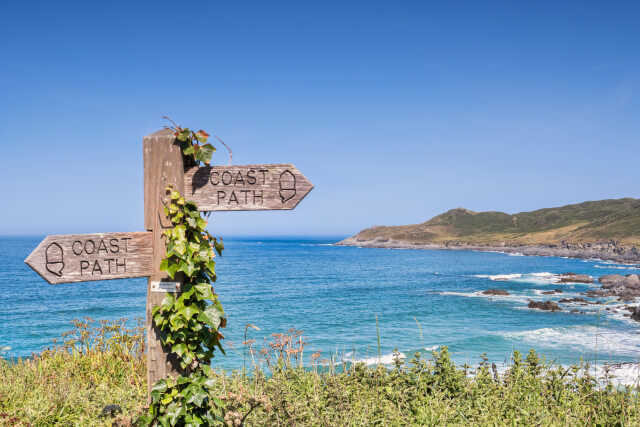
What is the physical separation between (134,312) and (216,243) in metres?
28.2

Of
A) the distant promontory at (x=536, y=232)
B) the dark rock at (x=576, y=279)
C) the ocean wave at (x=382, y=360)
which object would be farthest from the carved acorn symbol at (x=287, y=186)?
the distant promontory at (x=536, y=232)

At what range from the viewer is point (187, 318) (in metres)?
2.85

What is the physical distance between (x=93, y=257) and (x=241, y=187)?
1.23 m

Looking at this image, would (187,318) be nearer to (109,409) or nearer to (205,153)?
(205,153)

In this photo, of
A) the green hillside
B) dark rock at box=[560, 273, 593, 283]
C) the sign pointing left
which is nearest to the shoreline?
the green hillside

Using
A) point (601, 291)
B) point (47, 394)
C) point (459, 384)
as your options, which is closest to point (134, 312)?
point (47, 394)

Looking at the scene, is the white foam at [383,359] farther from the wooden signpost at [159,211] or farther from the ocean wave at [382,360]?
the wooden signpost at [159,211]

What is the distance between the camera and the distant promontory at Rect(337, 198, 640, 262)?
260ft

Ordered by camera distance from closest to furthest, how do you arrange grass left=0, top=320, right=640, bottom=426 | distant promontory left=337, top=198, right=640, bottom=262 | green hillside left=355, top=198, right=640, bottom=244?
1. grass left=0, top=320, right=640, bottom=426
2. distant promontory left=337, top=198, right=640, bottom=262
3. green hillside left=355, top=198, right=640, bottom=244

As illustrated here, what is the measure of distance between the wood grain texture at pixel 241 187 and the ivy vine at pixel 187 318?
5.7 inches

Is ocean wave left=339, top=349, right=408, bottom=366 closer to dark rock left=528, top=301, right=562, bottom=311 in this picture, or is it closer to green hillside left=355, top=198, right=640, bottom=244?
dark rock left=528, top=301, right=562, bottom=311

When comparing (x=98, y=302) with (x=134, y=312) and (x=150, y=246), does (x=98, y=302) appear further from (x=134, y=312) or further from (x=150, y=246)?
(x=150, y=246)

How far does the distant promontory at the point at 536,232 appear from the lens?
79312mm

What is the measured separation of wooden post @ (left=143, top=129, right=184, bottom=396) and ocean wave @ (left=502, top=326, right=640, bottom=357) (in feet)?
59.6
